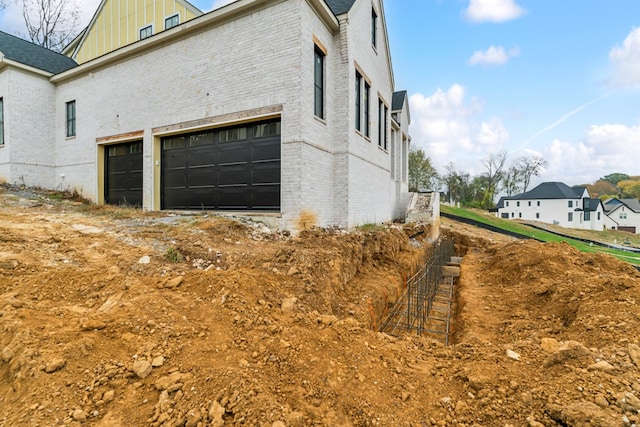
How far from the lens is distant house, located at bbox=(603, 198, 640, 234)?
53.3 meters

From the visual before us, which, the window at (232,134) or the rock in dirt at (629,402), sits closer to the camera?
the rock in dirt at (629,402)

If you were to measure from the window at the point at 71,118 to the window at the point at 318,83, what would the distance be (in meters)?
11.5

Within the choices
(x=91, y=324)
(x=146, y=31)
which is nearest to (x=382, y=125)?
(x=146, y=31)

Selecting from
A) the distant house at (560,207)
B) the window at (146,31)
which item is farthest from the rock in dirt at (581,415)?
the distant house at (560,207)

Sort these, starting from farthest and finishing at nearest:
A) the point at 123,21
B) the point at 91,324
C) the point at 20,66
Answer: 1. the point at 123,21
2. the point at 20,66
3. the point at 91,324

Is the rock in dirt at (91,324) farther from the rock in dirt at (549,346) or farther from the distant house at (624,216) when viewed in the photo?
the distant house at (624,216)

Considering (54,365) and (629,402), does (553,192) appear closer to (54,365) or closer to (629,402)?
(629,402)

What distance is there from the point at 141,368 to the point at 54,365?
615mm

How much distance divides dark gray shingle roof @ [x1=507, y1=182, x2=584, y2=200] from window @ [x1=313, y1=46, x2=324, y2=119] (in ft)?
179

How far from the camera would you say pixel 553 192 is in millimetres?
48938

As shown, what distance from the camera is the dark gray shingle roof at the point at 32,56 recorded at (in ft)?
42.1

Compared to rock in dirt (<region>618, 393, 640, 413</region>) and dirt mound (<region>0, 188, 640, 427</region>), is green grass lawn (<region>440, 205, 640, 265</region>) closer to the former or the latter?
dirt mound (<region>0, 188, 640, 427</region>)

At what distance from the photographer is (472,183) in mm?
59125

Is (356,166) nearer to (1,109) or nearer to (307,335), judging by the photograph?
(307,335)
